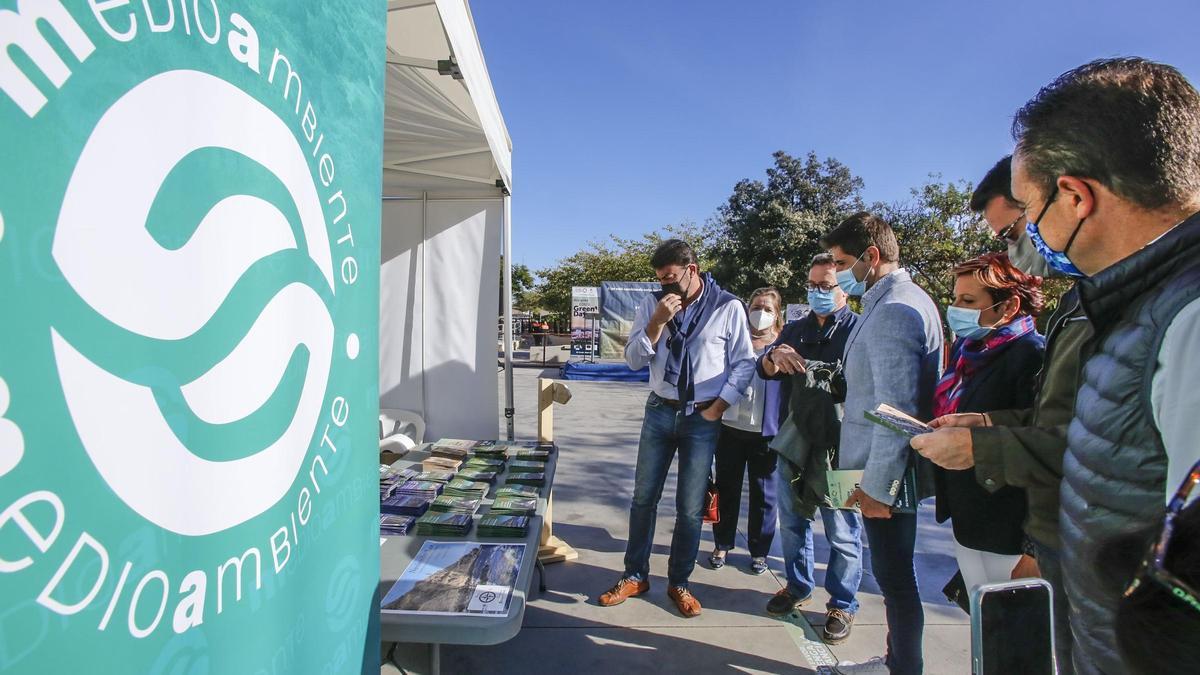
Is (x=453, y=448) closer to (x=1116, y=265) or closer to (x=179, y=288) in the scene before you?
(x=179, y=288)

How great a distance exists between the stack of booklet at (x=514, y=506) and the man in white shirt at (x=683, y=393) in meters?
0.73

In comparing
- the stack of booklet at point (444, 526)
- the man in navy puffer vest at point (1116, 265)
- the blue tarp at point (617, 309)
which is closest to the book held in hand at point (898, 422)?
the man in navy puffer vest at point (1116, 265)

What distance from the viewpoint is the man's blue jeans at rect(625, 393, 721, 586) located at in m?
2.90

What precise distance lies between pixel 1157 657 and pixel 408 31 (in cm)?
312

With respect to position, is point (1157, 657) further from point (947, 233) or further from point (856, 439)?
point (947, 233)

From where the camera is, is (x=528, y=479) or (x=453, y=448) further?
(x=453, y=448)

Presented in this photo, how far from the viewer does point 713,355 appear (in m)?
2.95

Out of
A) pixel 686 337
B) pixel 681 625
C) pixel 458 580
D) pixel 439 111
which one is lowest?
pixel 681 625

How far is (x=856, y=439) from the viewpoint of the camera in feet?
7.12

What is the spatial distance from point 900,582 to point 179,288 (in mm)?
2406

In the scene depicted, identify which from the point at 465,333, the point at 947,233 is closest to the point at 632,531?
the point at 465,333

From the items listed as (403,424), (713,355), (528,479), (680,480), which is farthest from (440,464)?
(713,355)

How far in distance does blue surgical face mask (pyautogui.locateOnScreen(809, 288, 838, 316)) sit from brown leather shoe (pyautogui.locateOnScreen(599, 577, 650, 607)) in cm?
179

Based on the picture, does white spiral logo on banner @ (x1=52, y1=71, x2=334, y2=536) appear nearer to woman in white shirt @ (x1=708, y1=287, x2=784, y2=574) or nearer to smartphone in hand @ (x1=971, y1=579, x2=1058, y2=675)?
smartphone in hand @ (x1=971, y1=579, x2=1058, y2=675)
